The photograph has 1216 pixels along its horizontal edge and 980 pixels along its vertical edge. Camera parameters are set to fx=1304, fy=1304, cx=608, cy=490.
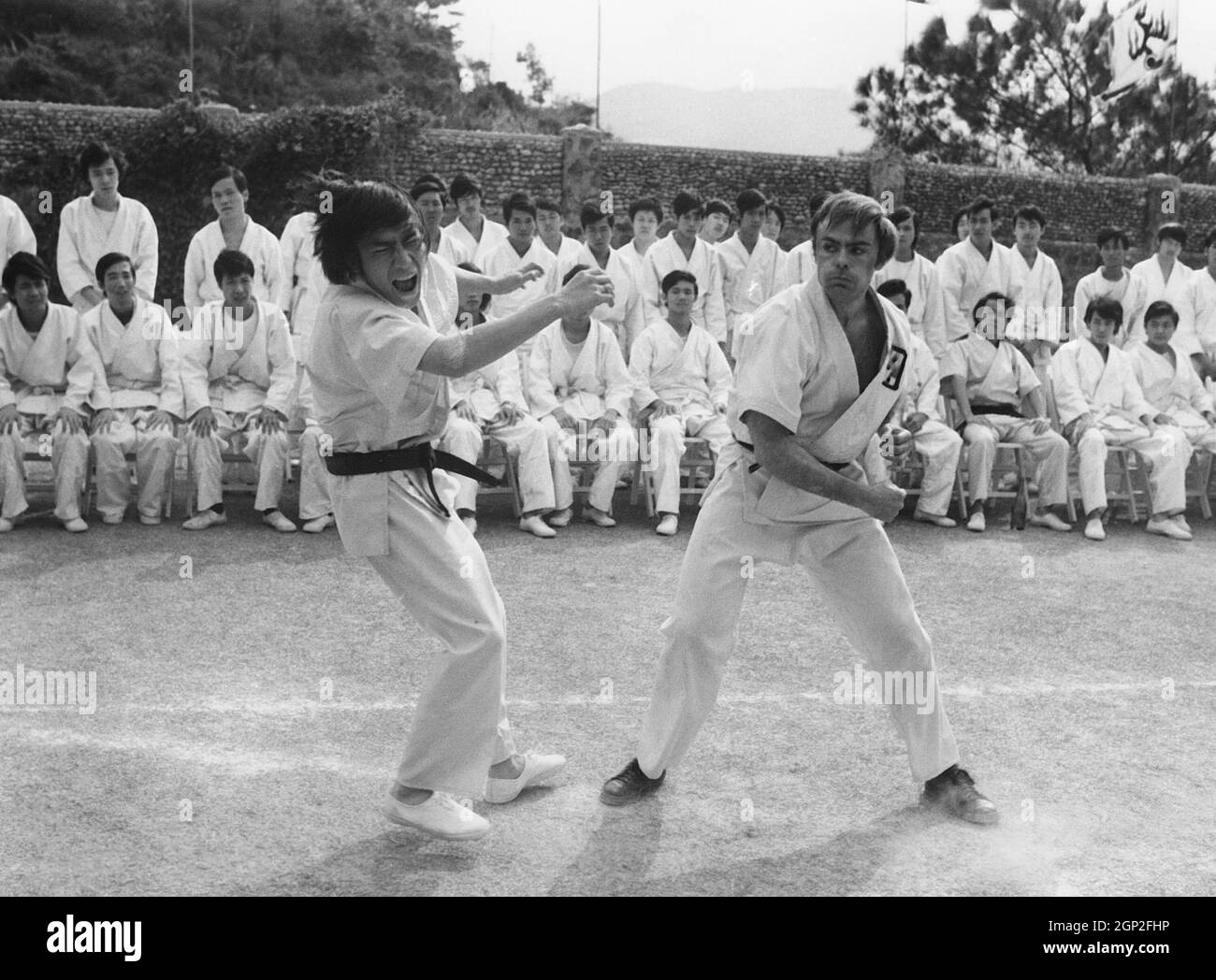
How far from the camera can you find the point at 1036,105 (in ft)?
112

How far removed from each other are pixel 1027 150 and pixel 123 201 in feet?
99.5

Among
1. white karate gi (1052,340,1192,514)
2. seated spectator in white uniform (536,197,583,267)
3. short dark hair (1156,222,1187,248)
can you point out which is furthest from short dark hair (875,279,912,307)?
short dark hair (1156,222,1187,248)

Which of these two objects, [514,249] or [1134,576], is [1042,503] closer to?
[1134,576]

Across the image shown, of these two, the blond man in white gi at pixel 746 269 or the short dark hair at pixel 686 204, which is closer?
the short dark hair at pixel 686 204

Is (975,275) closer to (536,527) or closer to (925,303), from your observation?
(925,303)

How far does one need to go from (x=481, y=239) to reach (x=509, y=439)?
267 centimetres

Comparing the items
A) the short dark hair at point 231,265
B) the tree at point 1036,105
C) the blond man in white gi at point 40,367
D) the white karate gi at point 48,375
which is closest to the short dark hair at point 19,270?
the blond man in white gi at point 40,367

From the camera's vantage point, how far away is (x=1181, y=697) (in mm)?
5000

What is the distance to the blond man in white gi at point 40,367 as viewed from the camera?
24.4 ft

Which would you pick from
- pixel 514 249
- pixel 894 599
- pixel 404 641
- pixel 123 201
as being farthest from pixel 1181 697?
pixel 123 201

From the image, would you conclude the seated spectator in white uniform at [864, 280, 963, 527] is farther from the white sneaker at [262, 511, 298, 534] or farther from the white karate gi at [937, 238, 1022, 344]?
the white sneaker at [262, 511, 298, 534]

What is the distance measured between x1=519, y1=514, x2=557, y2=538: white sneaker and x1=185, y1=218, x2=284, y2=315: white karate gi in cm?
251

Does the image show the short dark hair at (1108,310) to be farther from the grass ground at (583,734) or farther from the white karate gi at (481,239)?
the white karate gi at (481,239)

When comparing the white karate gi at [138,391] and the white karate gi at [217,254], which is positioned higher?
the white karate gi at [217,254]
